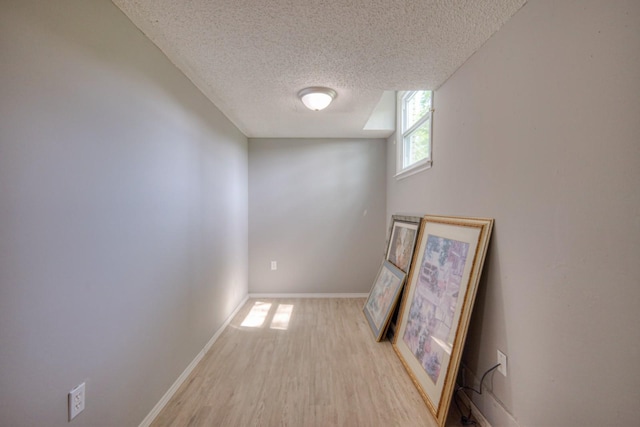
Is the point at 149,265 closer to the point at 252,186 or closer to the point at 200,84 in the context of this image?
the point at 200,84

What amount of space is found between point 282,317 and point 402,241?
1.62 m

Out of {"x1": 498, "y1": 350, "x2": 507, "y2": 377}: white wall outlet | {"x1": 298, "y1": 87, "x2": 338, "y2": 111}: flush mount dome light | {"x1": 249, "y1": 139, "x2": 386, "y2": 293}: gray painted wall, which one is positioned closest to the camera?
{"x1": 498, "y1": 350, "x2": 507, "y2": 377}: white wall outlet

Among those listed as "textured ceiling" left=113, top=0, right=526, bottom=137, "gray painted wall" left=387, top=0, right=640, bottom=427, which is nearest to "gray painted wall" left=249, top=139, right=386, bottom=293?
"textured ceiling" left=113, top=0, right=526, bottom=137

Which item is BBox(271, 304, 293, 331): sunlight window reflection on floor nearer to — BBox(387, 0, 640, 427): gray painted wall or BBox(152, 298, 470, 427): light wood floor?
BBox(152, 298, 470, 427): light wood floor

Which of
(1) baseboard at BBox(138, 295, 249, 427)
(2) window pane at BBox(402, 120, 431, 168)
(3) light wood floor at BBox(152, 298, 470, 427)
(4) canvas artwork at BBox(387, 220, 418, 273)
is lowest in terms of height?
(3) light wood floor at BBox(152, 298, 470, 427)

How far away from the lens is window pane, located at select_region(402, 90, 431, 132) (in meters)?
2.66

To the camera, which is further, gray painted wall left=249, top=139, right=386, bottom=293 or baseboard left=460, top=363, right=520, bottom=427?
gray painted wall left=249, top=139, right=386, bottom=293

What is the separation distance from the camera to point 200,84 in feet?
7.20

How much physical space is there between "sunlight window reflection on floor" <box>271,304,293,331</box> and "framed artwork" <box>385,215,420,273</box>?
1.36 m

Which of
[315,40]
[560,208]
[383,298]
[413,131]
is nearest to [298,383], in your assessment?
[383,298]

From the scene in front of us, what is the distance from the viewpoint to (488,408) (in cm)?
155

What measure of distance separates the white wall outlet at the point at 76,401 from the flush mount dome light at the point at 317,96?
2.24 meters

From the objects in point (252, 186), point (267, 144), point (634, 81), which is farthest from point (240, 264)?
point (634, 81)

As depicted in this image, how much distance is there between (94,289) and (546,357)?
200cm
